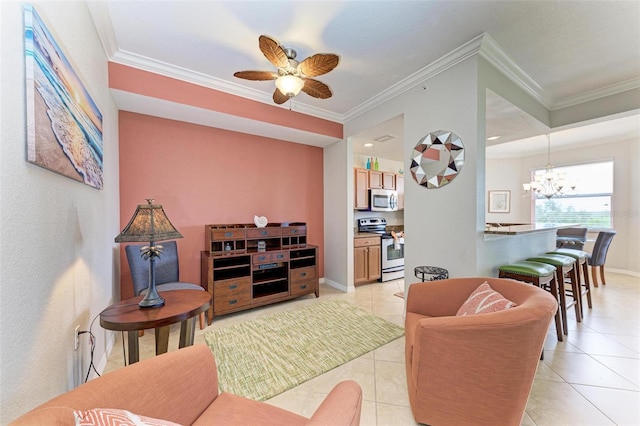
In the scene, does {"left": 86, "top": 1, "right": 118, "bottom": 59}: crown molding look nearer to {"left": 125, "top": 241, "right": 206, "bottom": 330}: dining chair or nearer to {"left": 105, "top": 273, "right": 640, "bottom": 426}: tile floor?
{"left": 125, "top": 241, "right": 206, "bottom": 330}: dining chair

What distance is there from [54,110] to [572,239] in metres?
6.42

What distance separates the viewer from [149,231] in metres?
1.42

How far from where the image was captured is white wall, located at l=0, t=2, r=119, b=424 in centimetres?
81

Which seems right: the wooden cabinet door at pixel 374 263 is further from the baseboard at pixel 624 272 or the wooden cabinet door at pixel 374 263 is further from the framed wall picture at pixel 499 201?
the baseboard at pixel 624 272

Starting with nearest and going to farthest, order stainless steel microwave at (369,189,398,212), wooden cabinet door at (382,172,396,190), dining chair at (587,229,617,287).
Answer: dining chair at (587,229,617,287) < stainless steel microwave at (369,189,398,212) < wooden cabinet door at (382,172,396,190)

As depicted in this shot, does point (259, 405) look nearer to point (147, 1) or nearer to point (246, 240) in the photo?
point (246, 240)

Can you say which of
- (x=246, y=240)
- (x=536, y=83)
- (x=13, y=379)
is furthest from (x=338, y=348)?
(x=536, y=83)

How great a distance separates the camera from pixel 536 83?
2822 millimetres

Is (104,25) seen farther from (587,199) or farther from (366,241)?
(587,199)

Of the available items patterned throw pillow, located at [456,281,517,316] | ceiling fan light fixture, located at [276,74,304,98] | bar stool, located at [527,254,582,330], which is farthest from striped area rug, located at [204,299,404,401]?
ceiling fan light fixture, located at [276,74,304,98]

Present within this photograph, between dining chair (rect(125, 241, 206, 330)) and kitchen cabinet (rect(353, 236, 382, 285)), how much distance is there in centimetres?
234

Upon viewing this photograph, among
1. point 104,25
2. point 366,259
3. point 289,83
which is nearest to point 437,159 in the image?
point 289,83

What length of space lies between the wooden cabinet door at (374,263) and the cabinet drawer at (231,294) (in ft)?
6.81

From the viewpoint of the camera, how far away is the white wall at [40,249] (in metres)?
0.81
